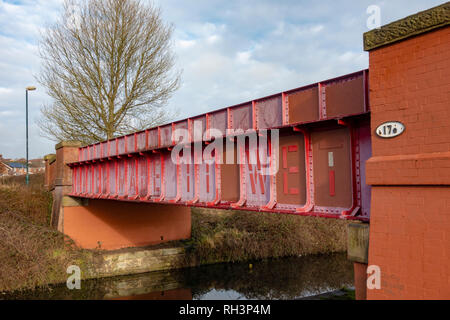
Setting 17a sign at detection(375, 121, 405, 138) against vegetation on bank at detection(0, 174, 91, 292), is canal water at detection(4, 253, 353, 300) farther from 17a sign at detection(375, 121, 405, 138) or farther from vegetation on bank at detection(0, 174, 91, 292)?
17a sign at detection(375, 121, 405, 138)

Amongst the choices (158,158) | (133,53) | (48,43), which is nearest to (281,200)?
(158,158)

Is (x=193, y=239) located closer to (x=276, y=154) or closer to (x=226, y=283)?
(x=226, y=283)

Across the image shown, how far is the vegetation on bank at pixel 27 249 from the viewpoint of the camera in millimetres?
15539

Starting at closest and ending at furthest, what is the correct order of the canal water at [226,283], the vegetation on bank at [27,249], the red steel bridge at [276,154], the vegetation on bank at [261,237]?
the red steel bridge at [276,154] < the vegetation on bank at [27,249] < the canal water at [226,283] < the vegetation on bank at [261,237]

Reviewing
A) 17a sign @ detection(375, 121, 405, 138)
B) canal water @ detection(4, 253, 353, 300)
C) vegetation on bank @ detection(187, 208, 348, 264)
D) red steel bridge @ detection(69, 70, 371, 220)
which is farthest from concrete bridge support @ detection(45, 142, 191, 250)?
17a sign @ detection(375, 121, 405, 138)

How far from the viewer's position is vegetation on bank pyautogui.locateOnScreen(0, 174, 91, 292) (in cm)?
1554

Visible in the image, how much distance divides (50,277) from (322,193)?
13916 mm

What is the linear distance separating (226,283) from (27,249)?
8.83 m

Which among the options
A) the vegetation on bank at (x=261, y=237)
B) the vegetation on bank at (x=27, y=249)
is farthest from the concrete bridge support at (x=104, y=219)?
the vegetation on bank at (x=261, y=237)

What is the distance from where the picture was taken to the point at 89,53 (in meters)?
25.4

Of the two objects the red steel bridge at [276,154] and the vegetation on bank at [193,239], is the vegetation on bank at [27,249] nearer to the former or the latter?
the vegetation on bank at [193,239]

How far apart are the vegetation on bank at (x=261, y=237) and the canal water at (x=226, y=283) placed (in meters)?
0.68

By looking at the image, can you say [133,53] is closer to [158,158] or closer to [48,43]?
[48,43]

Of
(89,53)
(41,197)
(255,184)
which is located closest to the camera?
(255,184)
